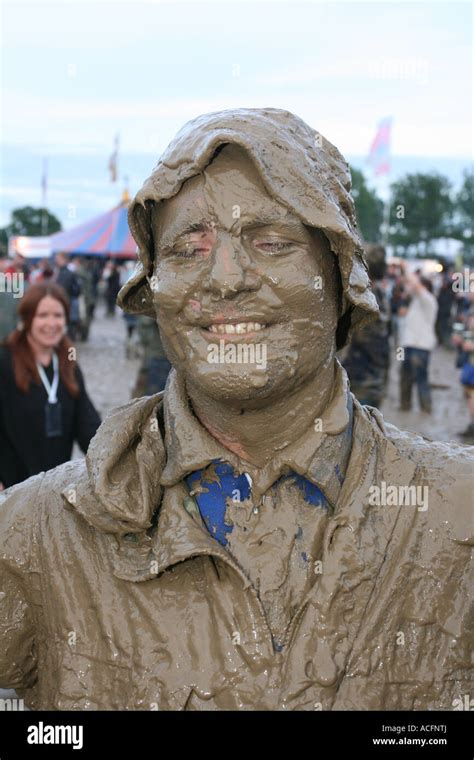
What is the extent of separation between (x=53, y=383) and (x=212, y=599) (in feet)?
11.2

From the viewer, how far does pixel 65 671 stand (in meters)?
2.12

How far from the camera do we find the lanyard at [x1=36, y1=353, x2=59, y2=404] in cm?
527

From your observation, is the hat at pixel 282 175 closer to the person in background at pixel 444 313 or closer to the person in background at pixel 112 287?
the person in background at pixel 444 313

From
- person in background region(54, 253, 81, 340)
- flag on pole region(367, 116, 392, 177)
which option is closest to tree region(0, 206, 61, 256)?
flag on pole region(367, 116, 392, 177)

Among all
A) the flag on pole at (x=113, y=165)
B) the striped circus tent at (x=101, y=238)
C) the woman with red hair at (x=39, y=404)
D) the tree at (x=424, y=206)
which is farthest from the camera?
the tree at (x=424, y=206)

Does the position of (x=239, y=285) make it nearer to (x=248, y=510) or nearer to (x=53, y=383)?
(x=248, y=510)

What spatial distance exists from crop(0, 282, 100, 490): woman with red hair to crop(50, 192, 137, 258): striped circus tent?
61.0 feet

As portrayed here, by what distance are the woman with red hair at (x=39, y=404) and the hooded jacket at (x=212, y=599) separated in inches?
118

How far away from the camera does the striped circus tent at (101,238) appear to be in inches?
968

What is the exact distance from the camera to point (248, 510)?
2.11 metres

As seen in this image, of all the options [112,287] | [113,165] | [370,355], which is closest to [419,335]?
[370,355]

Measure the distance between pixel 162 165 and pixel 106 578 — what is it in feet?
2.85

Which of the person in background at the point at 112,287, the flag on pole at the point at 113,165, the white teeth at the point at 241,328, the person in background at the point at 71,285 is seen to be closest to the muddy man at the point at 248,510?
the white teeth at the point at 241,328

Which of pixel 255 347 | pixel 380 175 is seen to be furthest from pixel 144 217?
pixel 380 175
